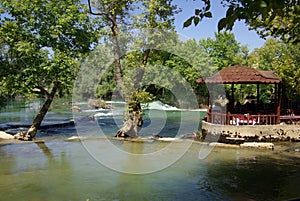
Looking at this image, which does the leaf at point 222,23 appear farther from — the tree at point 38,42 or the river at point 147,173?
the tree at point 38,42

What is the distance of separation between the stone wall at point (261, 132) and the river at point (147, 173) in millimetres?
653

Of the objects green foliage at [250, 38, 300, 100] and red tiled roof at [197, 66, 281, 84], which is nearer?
red tiled roof at [197, 66, 281, 84]

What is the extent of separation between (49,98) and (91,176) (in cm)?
844

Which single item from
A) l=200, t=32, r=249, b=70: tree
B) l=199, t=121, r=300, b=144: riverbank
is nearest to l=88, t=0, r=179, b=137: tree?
l=199, t=121, r=300, b=144: riverbank

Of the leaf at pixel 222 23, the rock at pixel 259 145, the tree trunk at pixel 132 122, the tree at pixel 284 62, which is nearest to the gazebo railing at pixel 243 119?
the rock at pixel 259 145

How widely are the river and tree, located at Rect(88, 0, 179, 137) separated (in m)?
2.87

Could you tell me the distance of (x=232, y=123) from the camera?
14836 mm

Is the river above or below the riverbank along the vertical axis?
below

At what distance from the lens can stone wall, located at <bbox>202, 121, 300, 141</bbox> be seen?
47.3 feet

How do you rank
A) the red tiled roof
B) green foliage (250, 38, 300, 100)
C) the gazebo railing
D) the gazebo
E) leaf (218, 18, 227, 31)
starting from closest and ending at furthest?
leaf (218, 18, 227, 31) → the gazebo railing → the gazebo → the red tiled roof → green foliage (250, 38, 300, 100)

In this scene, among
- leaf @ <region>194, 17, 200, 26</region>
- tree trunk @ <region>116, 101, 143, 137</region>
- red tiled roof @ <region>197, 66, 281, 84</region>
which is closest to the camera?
leaf @ <region>194, 17, 200, 26</region>

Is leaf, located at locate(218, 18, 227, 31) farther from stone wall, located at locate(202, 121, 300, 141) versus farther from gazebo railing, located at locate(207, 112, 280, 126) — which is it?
stone wall, located at locate(202, 121, 300, 141)

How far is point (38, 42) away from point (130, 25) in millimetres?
4752

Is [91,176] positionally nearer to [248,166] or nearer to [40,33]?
[248,166]
